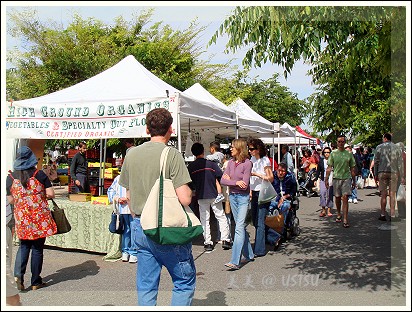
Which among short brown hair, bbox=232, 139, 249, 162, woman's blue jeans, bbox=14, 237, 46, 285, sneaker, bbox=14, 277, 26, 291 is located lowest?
sneaker, bbox=14, 277, 26, 291

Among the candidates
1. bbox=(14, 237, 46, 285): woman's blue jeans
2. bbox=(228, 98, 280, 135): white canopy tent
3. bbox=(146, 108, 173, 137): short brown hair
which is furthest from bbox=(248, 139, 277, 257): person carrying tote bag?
bbox=(146, 108, 173, 137): short brown hair

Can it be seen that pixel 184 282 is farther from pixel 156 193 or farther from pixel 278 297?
pixel 278 297

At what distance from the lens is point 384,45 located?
5.61 m

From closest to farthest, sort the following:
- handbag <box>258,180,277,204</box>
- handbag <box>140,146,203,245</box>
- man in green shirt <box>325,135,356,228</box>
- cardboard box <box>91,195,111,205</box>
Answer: handbag <box>140,146,203,245</box> < handbag <box>258,180,277,204</box> < cardboard box <box>91,195,111,205</box> < man in green shirt <box>325,135,356,228</box>

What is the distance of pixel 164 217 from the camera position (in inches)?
138

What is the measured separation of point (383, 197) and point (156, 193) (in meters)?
7.85

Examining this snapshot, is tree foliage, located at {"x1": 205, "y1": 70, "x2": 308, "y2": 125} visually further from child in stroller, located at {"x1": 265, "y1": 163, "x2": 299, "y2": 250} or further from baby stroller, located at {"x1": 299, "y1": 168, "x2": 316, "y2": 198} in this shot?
child in stroller, located at {"x1": 265, "y1": 163, "x2": 299, "y2": 250}

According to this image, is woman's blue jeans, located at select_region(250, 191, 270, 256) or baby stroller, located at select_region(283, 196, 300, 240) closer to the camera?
woman's blue jeans, located at select_region(250, 191, 270, 256)

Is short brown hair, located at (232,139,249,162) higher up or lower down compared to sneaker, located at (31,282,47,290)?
higher up

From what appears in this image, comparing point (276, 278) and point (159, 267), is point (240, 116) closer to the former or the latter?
point (276, 278)

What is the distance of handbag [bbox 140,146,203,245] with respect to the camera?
349 centimetres

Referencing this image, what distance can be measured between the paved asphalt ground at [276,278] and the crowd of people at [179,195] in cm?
33

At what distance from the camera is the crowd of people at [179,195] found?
3.62 metres

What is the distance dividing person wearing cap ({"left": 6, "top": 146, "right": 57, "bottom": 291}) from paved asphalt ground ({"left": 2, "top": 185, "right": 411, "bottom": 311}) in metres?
0.41
